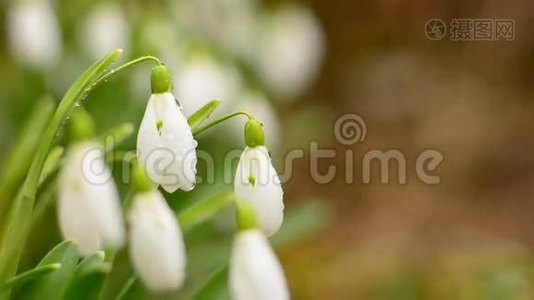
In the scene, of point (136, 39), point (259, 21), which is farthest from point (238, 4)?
point (136, 39)

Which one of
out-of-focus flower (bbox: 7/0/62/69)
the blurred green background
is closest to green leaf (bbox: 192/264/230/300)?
the blurred green background

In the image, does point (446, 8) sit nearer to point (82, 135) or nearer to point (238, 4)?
point (238, 4)

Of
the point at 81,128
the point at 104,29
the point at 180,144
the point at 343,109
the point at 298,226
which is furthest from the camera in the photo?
the point at 343,109

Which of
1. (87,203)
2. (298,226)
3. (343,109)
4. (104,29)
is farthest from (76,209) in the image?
(343,109)

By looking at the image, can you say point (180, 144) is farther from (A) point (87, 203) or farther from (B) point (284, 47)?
(B) point (284, 47)

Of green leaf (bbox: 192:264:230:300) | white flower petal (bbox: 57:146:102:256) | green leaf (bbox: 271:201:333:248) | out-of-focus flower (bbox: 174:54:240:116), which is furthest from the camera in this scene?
out-of-focus flower (bbox: 174:54:240:116)

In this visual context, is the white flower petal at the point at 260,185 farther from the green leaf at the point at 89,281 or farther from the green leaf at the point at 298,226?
the green leaf at the point at 298,226

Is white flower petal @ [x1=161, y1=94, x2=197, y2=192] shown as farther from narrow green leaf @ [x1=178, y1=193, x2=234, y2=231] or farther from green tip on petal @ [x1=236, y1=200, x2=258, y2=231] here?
narrow green leaf @ [x1=178, y1=193, x2=234, y2=231]
